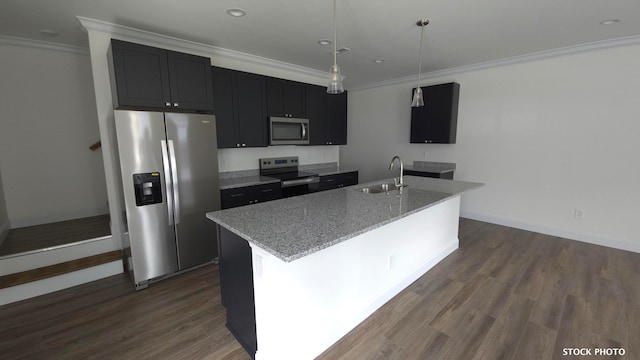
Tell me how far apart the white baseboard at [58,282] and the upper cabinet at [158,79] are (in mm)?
1721

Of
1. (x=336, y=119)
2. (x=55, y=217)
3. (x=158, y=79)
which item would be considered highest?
(x=158, y=79)

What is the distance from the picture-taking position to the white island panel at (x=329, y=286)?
1.62 m

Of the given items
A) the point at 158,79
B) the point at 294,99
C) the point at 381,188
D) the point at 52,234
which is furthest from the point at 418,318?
the point at 52,234

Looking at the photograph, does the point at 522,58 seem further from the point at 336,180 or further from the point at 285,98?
the point at 285,98

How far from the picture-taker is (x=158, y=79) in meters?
2.68

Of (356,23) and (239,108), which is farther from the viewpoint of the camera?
(239,108)

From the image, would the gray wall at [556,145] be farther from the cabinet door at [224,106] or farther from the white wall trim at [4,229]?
the white wall trim at [4,229]

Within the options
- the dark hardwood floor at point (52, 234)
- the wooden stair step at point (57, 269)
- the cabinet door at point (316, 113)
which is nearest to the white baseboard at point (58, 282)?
the wooden stair step at point (57, 269)

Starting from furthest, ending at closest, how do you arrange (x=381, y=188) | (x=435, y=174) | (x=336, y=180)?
(x=336, y=180) → (x=435, y=174) → (x=381, y=188)

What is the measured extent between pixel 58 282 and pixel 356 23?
3.89 m

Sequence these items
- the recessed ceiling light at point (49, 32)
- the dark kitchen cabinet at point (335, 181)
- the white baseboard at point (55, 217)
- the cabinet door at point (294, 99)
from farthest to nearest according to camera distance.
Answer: the dark kitchen cabinet at point (335, 181) → the cabinet door at point (294, 99) → the white baseboard at point (55, 217) → the recessed ceiling light at point (49, 32)

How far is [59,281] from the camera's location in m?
2.63

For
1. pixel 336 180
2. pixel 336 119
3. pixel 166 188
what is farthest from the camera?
pixel 336 119

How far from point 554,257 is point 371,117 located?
3952mm
